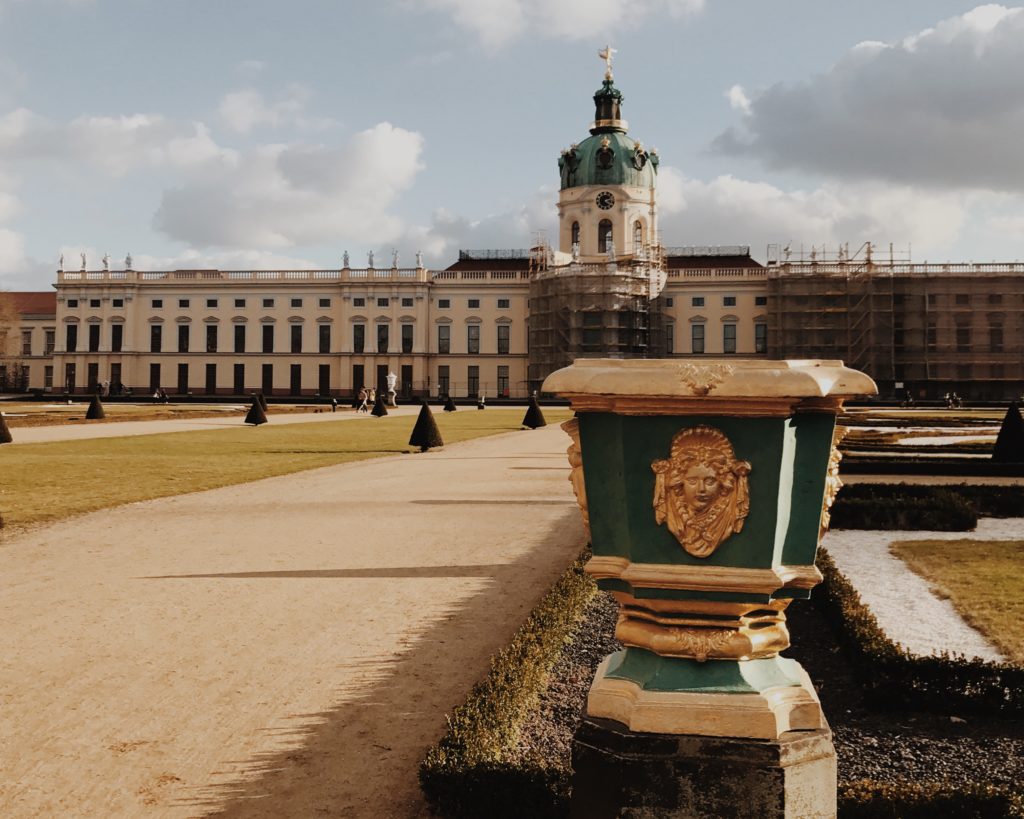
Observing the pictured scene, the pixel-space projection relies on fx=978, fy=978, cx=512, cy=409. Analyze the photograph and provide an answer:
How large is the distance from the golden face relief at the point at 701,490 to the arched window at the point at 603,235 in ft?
208

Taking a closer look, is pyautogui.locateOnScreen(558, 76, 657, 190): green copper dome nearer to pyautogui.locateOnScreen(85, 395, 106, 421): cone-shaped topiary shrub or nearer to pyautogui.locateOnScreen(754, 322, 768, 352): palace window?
pyautogui.locateOnScreen(754, 322, 768, 352): palace window

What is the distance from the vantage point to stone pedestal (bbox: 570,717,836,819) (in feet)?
8.23

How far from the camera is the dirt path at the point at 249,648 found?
12.4ft

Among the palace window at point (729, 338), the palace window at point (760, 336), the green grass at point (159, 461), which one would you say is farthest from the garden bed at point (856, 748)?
the palace window at point (729, 338)

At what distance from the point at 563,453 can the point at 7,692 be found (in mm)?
16023

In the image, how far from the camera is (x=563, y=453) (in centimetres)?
2042

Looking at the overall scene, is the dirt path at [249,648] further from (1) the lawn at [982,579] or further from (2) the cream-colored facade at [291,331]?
(2) the cream-colored facade at [291,331]

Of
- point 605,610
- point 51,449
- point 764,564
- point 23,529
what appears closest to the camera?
point 764,564

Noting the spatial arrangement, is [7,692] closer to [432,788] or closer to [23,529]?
[432,788]

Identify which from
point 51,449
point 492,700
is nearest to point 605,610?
point 492,700

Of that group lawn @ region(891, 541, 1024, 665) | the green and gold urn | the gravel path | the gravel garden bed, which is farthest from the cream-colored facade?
the green and gold urn

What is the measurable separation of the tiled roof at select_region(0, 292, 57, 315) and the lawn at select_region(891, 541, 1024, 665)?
77.1 meters

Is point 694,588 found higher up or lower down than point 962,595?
higher up

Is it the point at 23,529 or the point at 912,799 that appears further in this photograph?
the point at 23,529
